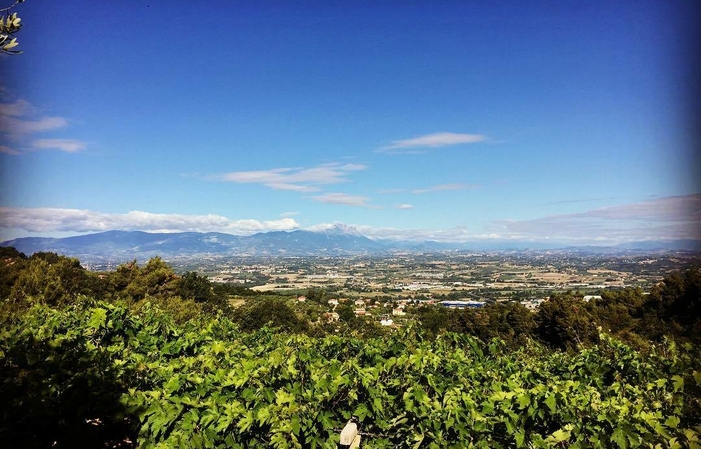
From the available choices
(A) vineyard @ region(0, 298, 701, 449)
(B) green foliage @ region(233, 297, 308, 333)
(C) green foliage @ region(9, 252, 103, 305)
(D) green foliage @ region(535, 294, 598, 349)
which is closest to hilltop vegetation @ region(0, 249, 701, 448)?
(A) vineyard @ region(0, 298, 701, 449)

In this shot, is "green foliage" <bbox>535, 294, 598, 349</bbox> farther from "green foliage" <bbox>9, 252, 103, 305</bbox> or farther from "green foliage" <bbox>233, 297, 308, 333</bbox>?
"green foliage" <bbox>9, 252, 103, 305</bbox>

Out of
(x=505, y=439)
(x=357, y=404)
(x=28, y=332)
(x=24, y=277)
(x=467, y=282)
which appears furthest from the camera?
(x=467, y=282)

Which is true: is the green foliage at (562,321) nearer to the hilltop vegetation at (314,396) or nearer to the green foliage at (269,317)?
the green foliage at (269,317)

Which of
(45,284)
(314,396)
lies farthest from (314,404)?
(45,284)

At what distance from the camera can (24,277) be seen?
19.2 m

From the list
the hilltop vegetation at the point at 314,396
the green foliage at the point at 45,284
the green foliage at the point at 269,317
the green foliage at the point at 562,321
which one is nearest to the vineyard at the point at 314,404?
the hilltop vegetation at the point at 314,396

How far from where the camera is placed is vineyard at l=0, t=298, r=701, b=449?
3.07 meters

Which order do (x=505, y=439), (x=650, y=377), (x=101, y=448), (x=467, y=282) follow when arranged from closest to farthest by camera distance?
(x=505, y=439)
(x=101, y=448)
(x=650, y=377)
(x=467, y=282)

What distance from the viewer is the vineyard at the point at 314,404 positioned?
307cm

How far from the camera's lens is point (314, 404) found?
3373mm

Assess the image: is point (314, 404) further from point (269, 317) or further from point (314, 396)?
point (269, 317)

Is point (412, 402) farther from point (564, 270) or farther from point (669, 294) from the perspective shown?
point (564, 270)

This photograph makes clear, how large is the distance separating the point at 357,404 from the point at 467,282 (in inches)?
4363

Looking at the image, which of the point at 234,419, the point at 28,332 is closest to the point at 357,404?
the point at 234,419
